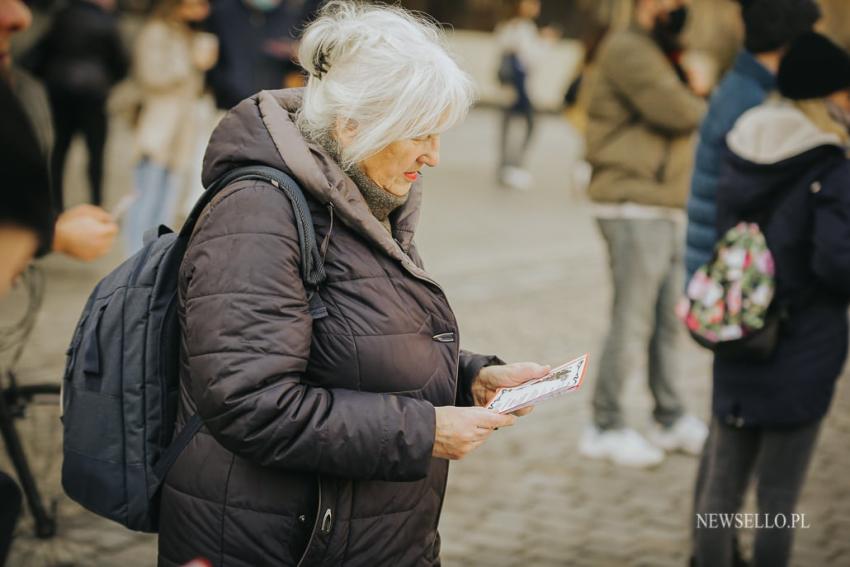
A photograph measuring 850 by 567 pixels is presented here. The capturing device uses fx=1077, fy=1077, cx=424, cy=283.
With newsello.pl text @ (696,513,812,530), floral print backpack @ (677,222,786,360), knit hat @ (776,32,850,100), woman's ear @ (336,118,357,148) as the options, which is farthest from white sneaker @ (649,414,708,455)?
woman's ear @ (336,118,357,148)

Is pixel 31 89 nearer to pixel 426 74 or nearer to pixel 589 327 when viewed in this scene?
pixel 426 74

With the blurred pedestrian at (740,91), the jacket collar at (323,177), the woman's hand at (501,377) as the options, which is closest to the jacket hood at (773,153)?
the blurred pedestrian at (740,91)

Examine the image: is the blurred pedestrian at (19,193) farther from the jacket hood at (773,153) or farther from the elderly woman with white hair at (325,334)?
the jacket hood at (773,153)

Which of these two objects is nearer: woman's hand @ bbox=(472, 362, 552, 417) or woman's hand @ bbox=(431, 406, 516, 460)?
woman's hand @ bbox=(431, 406, 516, 460)

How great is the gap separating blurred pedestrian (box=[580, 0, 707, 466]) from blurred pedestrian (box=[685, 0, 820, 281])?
846mm

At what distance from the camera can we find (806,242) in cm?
355

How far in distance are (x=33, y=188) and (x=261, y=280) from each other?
619 millimetres

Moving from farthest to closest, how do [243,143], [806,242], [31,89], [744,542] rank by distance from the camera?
[744,542]
[31,89]
[806,242]
[243,143]

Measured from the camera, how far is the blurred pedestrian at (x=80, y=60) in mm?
8555

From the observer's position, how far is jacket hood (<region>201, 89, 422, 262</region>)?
2236mm

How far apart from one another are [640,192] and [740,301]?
5.61 feet

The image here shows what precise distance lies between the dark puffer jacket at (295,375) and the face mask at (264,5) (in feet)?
20.1

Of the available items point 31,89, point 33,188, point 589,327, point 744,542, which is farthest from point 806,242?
point 589,327

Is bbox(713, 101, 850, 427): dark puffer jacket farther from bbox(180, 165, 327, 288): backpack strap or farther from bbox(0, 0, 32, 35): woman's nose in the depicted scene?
bbox(0, 0, 32, 35): woman's nose
